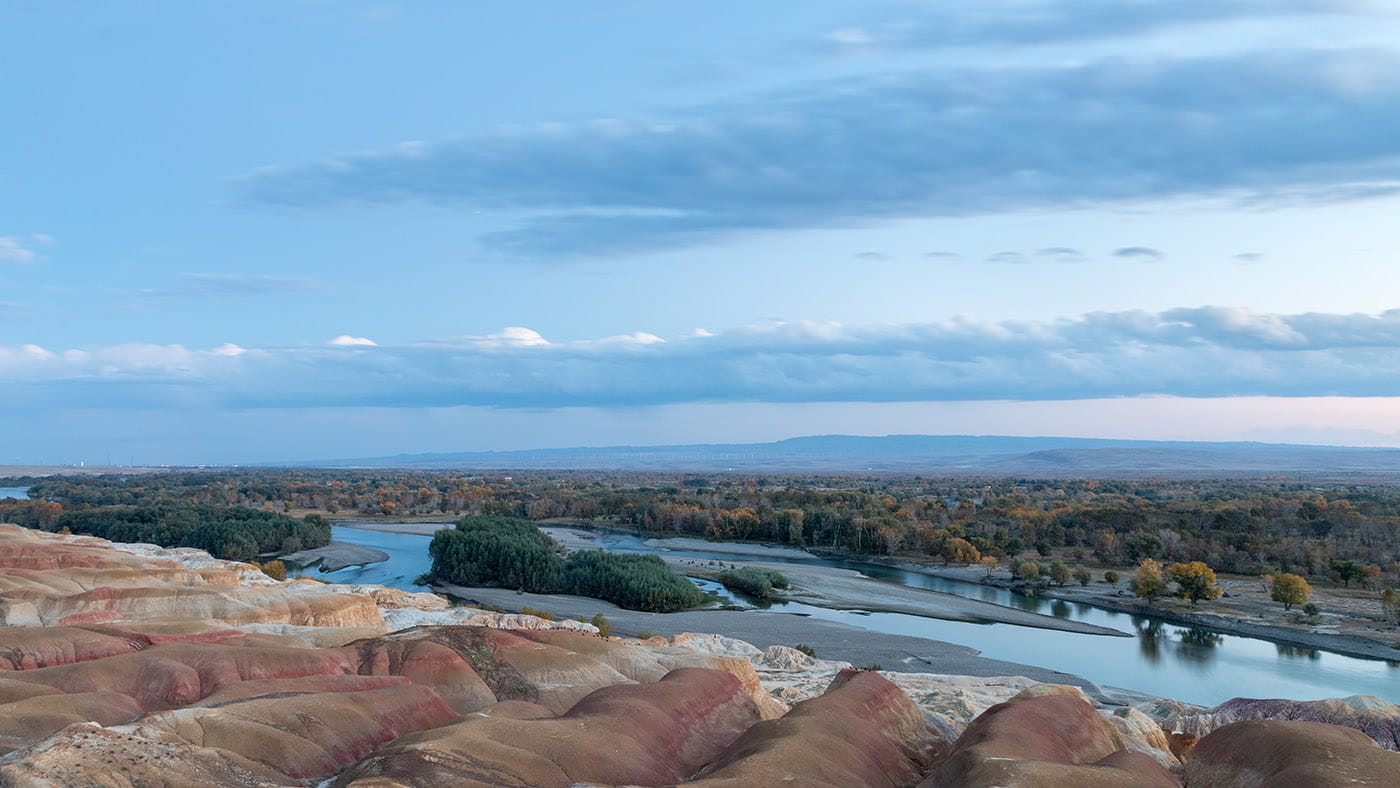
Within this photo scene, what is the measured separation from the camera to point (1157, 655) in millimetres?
59844

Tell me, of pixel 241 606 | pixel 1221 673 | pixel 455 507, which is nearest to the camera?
pixel 241 606

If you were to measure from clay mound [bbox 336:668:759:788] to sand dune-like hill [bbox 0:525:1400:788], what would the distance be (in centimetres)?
6

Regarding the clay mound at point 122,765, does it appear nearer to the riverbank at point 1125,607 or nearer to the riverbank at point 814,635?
the riverbank at point 814,635

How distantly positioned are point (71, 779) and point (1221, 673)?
177ft

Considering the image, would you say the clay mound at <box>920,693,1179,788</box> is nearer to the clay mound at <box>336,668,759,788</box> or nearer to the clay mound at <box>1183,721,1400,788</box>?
the clay mound at <box>1183,721,1400,788</box>

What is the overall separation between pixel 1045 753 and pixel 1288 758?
4.68 m

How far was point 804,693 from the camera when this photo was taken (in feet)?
122

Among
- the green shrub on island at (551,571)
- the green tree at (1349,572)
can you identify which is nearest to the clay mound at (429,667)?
the green shrub on island at (551,571)

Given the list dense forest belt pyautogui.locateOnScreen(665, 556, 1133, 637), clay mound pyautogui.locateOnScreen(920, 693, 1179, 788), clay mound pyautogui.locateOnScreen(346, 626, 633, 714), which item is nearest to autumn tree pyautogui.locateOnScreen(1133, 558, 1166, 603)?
dense forest belt pyautogui.locateOnScreen(665, 556, 1133, 637)

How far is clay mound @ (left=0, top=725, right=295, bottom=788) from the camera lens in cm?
1659

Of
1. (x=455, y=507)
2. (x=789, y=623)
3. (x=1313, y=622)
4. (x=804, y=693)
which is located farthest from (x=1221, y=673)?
(x=455, y=507)

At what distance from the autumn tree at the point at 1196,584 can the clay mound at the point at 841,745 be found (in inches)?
2157

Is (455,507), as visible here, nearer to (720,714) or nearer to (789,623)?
(789,623)

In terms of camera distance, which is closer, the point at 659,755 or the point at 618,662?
the point at 659,755
